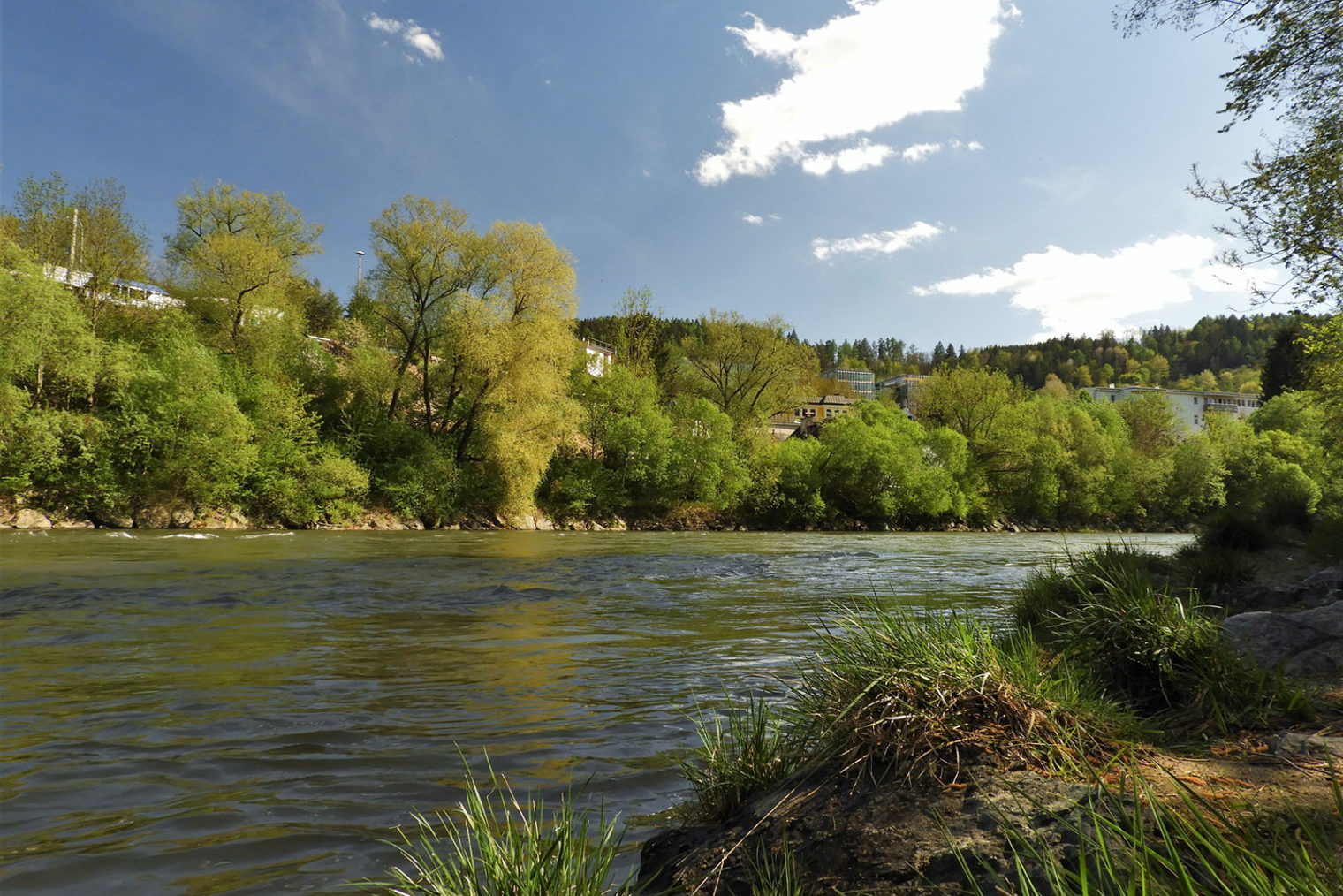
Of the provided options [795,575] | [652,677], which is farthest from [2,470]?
[652,677]

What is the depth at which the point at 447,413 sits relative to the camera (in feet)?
138

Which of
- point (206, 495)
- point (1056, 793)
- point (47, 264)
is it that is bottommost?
point (206, 495)

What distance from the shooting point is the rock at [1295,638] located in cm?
486

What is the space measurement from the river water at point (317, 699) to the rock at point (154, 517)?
49.3 ft

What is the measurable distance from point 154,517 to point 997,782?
110 ft

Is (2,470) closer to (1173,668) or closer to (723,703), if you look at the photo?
(723,703)

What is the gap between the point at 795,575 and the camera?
17.7 metres

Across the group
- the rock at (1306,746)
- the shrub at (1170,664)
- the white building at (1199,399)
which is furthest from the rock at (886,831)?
→ the white building at (1199,399)

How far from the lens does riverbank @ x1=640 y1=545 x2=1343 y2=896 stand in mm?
2100

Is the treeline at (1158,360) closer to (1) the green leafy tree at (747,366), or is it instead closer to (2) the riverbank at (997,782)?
(1) the green leafy tree at (747,366)

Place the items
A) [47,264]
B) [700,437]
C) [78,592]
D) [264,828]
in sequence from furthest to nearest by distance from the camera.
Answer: [700,437]
[47,264]
[78,592]
[264,828]

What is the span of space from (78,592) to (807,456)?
4756cm

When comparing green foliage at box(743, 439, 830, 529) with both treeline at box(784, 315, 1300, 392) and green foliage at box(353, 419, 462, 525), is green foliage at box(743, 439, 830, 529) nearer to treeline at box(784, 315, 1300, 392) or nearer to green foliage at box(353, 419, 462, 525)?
green foliage at box(353, 419, 462, 525)

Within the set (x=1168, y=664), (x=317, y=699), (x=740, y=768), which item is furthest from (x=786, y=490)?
(x=740, y=768)
